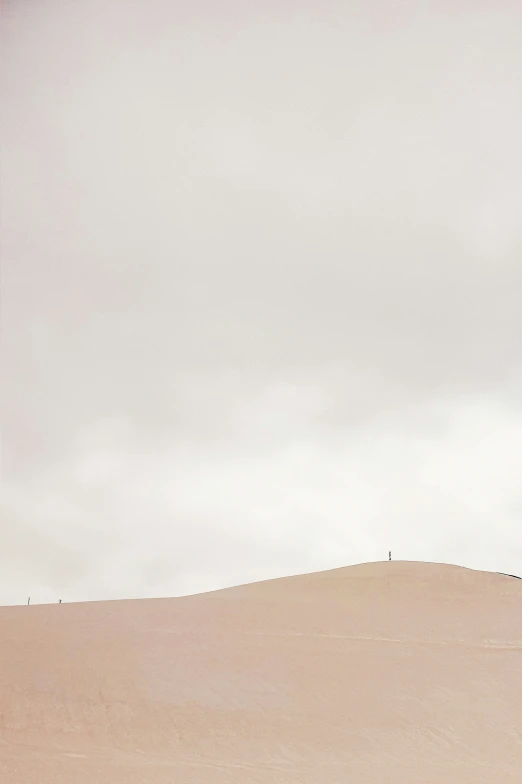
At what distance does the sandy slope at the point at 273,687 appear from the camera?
307 inches

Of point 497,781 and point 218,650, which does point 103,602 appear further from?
point 497,781

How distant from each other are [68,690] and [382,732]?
12.7 feet

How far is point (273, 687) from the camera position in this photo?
1033 cm

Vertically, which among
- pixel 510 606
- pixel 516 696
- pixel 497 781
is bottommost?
pixel 497 781

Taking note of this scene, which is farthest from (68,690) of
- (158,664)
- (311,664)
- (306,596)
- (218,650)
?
(306,596)

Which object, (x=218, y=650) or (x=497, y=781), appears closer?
(x=497, y=781)

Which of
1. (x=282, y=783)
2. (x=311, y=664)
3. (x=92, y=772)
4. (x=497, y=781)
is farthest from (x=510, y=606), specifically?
(x=92, y=772)

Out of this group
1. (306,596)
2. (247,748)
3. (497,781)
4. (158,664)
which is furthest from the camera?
(306,596)

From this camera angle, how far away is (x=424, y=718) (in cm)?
952

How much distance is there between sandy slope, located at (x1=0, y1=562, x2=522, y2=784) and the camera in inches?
307

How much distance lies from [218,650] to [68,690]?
8.41 ft

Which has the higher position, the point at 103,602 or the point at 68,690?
the point at 103,602

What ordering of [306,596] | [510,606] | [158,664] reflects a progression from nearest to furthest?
[158,664] → [510,606] → [306,596]

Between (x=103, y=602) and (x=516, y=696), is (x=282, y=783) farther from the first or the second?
(x=103, y=602)
